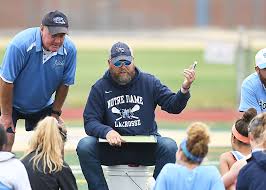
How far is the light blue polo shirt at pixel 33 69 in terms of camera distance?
26.0 ft

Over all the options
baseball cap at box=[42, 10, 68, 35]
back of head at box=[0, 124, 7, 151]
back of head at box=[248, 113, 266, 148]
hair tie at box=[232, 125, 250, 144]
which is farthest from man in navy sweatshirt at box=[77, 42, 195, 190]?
back of head at box=[0, 124, 7, 151]

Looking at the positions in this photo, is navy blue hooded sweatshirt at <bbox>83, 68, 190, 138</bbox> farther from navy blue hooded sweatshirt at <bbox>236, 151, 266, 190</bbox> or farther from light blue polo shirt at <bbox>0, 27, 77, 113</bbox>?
navy blue hooded sweatshirt at <bbox>236, 151, 266, 190</bbox>

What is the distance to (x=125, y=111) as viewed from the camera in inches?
305

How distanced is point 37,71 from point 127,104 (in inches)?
37.0

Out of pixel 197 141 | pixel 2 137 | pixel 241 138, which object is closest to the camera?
pixel 197 141

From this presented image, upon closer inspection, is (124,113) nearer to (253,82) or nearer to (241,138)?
(253,82)

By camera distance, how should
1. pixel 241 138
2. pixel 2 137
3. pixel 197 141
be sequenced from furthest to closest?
pixel 241 138, pixel 2 137, pixel 197 141

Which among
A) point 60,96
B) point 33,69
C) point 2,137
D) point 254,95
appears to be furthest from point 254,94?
point 2,137

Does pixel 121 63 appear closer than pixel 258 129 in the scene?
No

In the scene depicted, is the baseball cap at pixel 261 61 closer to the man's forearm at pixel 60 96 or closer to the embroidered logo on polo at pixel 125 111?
the embroidered logo on polo at pixel 125 111

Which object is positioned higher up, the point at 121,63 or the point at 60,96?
the point at 121,63

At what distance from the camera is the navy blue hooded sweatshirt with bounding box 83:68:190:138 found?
774 centimetres

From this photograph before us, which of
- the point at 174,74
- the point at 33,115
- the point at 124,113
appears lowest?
the point at 174,74

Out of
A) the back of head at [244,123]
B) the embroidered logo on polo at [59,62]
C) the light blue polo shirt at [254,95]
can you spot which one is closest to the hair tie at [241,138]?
the back of head at [244,123]
